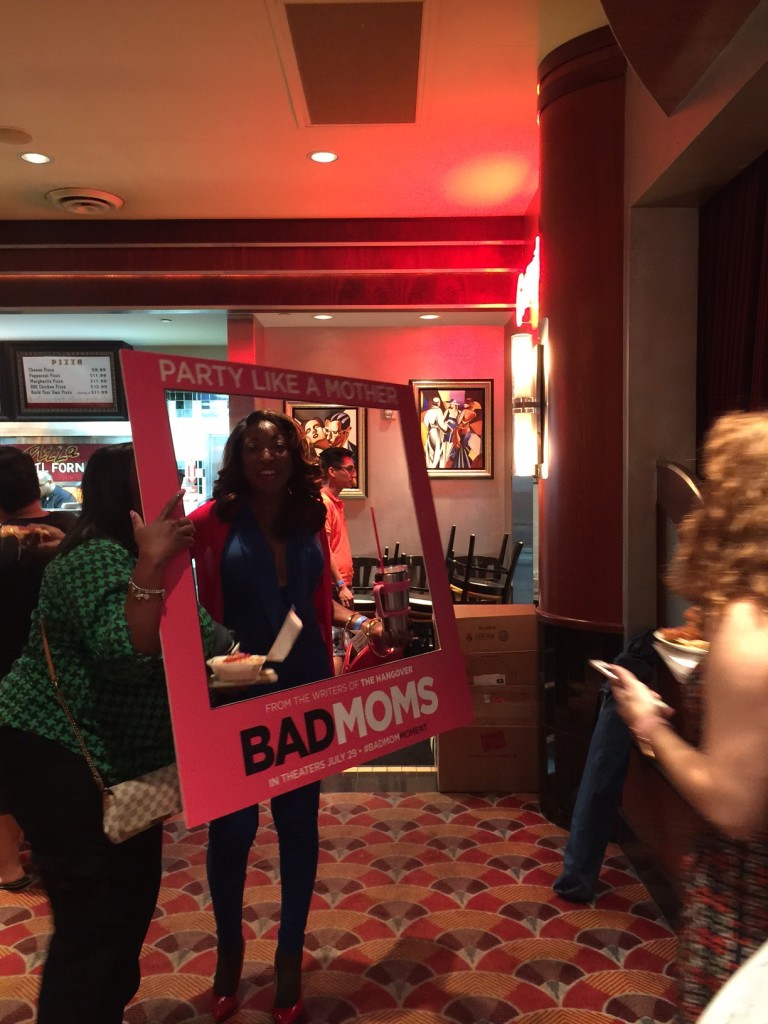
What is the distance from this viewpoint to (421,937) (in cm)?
244

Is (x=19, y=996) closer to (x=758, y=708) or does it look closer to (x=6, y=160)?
(x=758, y=708)

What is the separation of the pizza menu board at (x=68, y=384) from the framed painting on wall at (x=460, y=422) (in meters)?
2.99

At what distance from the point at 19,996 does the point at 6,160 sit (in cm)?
394

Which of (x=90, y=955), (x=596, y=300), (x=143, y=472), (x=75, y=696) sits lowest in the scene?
(x=90, y=955)

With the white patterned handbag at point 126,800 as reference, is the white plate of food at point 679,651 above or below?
above

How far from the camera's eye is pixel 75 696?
4.88 ft

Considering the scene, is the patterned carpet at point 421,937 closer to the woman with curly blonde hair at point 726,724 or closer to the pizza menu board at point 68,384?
the woman with curly blonde hair at point 726,724

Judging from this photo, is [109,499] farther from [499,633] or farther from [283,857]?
[499,633]

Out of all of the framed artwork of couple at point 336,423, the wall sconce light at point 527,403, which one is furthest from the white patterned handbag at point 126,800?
the wall sconce light at point 527,403

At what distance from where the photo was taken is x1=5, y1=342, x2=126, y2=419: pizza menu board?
24.4 feet

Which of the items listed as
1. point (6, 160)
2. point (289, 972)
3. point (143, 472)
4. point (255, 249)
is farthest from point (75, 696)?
point (255, 249)

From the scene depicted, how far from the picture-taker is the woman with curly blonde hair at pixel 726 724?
100 centimetres

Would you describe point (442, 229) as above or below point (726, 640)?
above

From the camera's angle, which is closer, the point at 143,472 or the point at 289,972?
the point at 143,472
